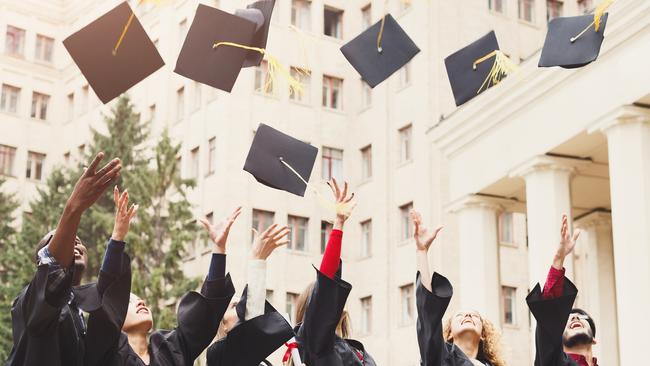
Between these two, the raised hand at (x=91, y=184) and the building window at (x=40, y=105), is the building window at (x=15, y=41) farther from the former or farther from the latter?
the raised hand at (x=91, y=184)

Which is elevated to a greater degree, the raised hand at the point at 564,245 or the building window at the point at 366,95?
the building window at the point at 366,95

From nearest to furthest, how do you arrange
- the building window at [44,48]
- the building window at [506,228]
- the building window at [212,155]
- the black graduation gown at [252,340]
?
the black graduation gown at [252,340], the building window at [506,228], the building window at [212,155], the building window at [44,48]

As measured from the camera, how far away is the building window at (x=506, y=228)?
105 ft

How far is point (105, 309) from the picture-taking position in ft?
16.6

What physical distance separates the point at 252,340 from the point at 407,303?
25904 millimetres

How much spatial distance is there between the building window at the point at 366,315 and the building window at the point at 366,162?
380cm

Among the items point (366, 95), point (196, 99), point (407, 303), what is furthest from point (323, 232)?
point (196, 99)

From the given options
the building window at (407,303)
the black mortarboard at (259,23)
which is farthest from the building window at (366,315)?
the black mortarboard at (259,23)

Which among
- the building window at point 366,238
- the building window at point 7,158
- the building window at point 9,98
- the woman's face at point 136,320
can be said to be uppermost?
the building window at point 9,98

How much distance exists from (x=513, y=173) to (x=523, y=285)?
11.8 meters

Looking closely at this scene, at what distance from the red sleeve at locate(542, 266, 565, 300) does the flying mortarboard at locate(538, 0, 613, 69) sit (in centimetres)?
154

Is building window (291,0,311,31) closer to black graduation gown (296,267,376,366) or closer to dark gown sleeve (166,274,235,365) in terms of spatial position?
black graduation gown (296,267,376,366)

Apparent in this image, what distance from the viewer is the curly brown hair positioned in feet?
22.9

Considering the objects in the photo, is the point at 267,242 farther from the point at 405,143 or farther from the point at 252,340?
the point at 405,143
